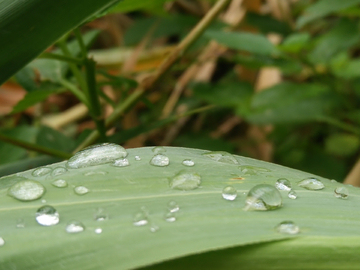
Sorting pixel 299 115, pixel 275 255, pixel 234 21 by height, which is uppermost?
pixel 234 21

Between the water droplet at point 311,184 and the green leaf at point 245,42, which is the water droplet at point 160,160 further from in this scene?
the green leaf at point 245,42

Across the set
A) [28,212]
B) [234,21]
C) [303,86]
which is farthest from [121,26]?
[28,212]

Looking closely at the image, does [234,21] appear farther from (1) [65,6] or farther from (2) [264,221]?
(2) [264,221]

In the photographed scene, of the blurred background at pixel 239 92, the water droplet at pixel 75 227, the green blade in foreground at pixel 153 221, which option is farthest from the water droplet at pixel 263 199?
the blurred background at pixel 239 92

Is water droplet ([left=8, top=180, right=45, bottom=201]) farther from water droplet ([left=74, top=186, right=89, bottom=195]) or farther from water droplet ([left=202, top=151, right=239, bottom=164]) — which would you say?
water droplet ([left=202, top=151, right=239, bottom=164])

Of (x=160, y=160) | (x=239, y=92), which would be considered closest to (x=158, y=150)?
(x=160, y=160)

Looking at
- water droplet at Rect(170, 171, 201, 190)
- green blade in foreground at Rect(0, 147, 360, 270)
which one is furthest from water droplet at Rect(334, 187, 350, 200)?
water droplet at Rect(170, 171, 201, 190)

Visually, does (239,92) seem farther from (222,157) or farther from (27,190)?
(27,190)
